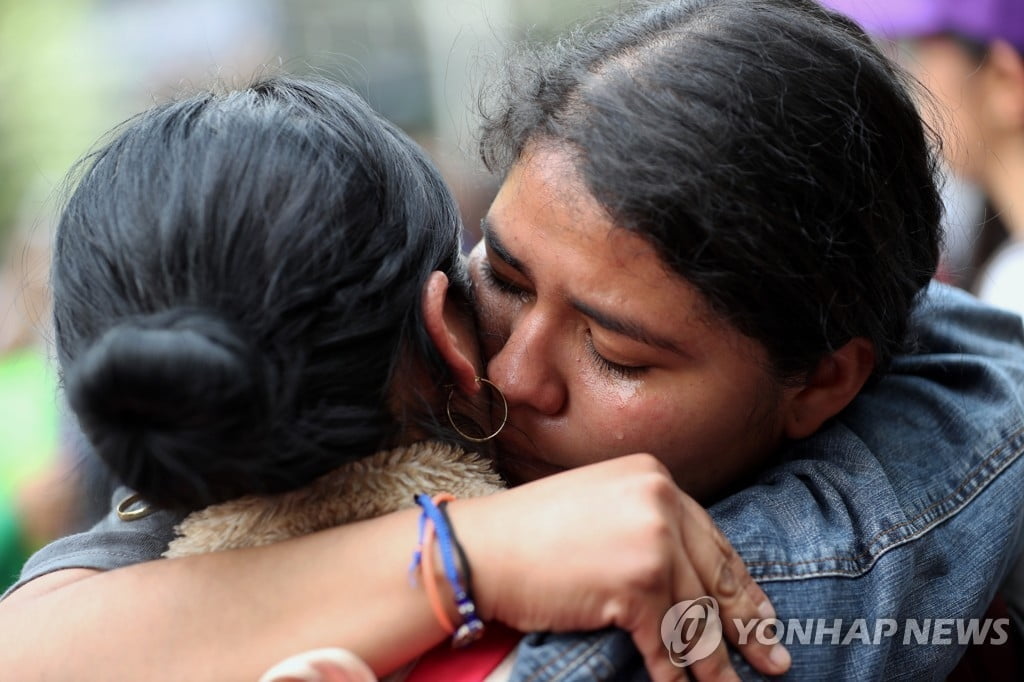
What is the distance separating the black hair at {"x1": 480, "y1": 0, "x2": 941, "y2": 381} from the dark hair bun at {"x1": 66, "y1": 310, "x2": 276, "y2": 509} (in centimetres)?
57

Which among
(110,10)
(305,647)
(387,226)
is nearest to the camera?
(305,647)

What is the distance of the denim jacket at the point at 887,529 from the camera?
1206 mm

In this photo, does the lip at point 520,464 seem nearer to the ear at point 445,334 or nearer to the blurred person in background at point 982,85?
the ear at point 445,334

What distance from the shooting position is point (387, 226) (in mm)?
1188

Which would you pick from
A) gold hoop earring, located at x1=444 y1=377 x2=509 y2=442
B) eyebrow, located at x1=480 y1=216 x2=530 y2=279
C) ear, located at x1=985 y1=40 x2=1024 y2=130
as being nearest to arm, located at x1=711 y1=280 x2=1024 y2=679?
gold hoop earring, located at x1=444 y1=377 x2=509 y2=442

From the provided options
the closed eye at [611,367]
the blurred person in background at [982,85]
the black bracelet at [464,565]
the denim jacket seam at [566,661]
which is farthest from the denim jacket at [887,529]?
the blurred person in background at [982,85]

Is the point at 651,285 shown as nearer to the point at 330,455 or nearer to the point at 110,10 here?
the point at 330,455

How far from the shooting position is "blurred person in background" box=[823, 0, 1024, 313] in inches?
112

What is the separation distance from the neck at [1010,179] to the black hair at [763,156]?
5.36 feet

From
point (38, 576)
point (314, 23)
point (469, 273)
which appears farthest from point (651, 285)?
point (314, 23)

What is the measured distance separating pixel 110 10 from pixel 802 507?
702 centimetres

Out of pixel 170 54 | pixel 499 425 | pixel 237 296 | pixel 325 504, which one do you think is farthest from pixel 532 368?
pixel 170 54

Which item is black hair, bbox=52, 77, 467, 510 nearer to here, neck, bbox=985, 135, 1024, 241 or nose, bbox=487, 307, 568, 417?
nose, bbox=487, 307, 568, 417

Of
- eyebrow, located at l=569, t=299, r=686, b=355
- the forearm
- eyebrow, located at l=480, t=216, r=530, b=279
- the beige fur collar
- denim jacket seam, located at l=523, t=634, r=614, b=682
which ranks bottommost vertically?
denim jacket seam, located at l=523, t=634, r=614, b=682
